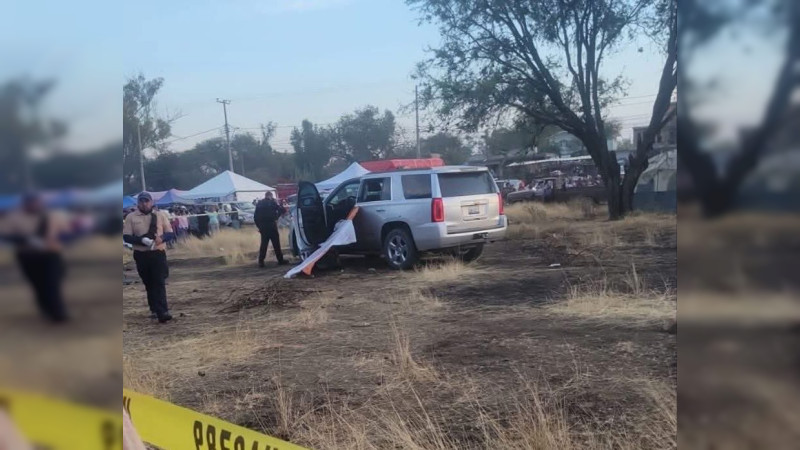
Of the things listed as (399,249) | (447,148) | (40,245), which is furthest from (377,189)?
(40,245)

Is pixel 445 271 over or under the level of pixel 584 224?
under

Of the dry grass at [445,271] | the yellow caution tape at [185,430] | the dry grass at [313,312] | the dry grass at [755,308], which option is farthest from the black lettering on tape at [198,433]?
the dry grass at [755,308]

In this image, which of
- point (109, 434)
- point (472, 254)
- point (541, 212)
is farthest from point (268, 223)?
point (541, 212)

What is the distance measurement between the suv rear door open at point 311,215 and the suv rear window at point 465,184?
0.76 metres

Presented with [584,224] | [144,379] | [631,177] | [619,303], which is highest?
[631,177]

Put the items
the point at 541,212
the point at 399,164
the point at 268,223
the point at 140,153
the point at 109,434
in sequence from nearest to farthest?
the point at 109,434 → the point at 541,212 → the point at 399,164 → the point at 268,223 → the point at 140,153

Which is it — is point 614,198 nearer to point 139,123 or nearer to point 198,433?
point 198,433

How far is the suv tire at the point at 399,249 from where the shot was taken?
3.00m

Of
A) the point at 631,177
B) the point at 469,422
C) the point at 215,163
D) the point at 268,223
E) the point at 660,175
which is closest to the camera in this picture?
the point at 660,175

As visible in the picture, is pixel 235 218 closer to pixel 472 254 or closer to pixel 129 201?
pixel 129 201

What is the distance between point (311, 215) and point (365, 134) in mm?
577

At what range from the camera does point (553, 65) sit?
7.73 ft

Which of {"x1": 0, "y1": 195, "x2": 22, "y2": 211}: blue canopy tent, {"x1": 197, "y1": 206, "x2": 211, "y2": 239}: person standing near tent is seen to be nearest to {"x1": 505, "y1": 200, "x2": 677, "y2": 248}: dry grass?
{"x1": 0, "y1": 195, "x2": 22, "y2": 211}: blue canopy tent

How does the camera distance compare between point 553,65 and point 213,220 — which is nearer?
point 553,65
